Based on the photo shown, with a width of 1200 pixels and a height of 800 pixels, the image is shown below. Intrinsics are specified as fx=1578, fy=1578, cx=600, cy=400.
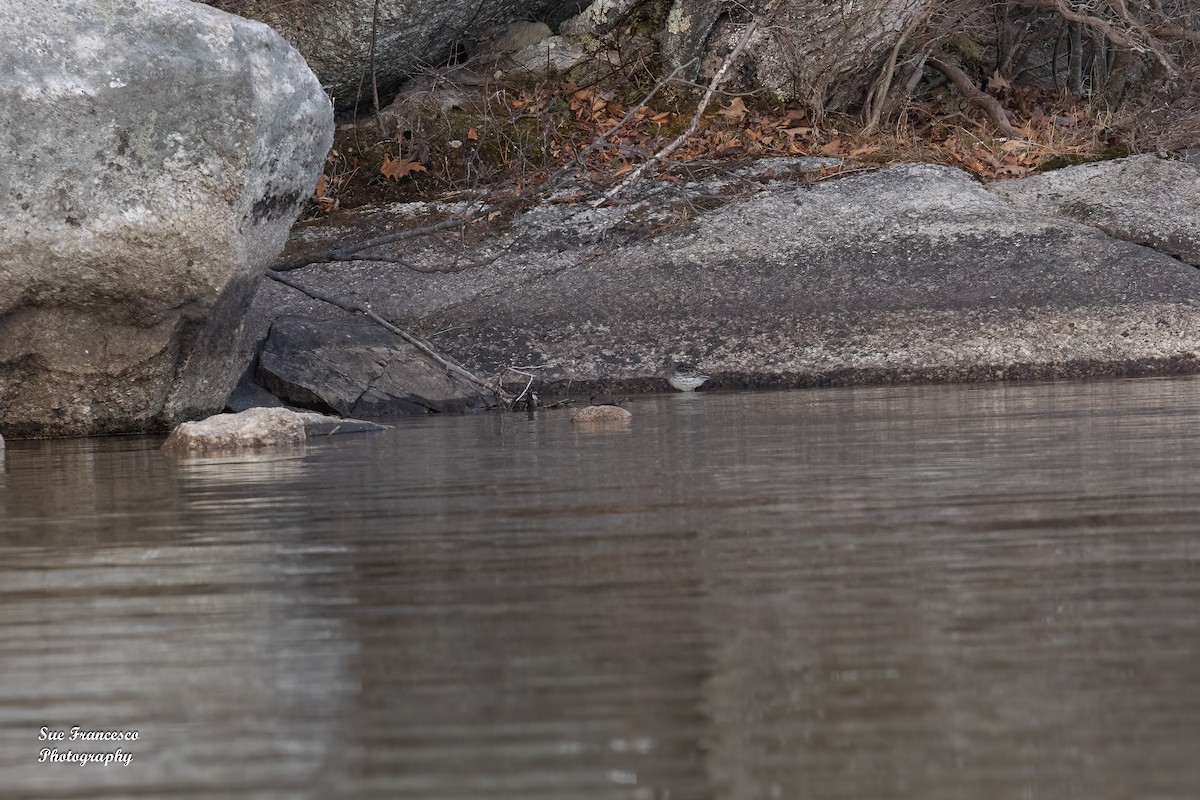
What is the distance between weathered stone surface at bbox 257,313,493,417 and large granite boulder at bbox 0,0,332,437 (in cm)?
100

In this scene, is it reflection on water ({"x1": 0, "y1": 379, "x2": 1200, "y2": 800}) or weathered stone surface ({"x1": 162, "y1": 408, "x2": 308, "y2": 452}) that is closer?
reflection on water ({"x1": 0, "y1": 379, "x2": 1200, "y2": 800})

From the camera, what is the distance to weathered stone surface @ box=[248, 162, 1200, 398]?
9.19m

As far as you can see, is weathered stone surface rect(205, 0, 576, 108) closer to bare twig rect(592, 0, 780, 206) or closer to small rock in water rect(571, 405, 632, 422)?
bare twig rect(592, 0, 780, 206)

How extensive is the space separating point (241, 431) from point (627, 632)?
440cm

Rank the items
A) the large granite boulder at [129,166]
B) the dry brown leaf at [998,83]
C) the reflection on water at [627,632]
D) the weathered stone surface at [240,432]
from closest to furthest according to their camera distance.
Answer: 1. the reflection on water at [627,632]
2. the weathered stone surface at [240,432]
3. the large granite boulder at [129,166]
4. the dry brown leaf at [998,83]

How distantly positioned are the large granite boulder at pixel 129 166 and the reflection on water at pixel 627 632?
253 centimetres

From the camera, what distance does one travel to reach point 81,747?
1831 mm

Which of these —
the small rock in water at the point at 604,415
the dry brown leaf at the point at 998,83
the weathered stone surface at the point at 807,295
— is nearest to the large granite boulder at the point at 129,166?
the small rock in water at the point at 604,415

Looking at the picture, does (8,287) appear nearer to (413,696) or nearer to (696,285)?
(696,285)

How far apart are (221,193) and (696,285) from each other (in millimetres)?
3565

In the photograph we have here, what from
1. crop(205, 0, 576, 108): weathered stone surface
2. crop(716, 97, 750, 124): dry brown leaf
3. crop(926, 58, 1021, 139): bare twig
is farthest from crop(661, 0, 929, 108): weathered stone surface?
crop(205, 0, 576, 108): weathered stone surface

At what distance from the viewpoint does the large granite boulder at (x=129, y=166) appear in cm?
692

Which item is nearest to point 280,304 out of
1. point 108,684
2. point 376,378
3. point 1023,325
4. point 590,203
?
point 376,378

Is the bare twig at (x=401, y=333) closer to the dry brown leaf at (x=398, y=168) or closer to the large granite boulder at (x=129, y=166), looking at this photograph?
the large granite boulder at (x=129, y=166)
